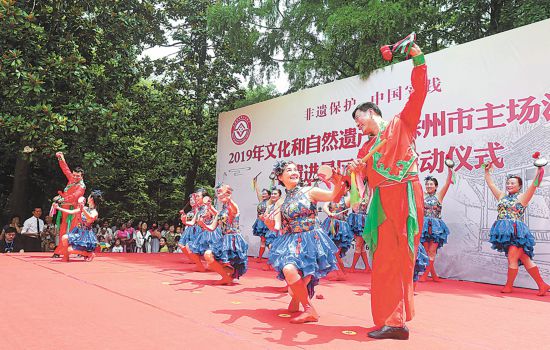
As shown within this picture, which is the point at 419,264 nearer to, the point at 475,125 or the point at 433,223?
the point at 433,223

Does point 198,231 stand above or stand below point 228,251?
above

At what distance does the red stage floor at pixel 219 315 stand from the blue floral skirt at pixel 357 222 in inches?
55.1

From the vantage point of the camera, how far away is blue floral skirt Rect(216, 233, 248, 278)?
5.01 m

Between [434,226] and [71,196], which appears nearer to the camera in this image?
[434,226]

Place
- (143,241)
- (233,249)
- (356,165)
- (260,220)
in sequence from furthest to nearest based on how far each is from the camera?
1. (143,241)
2. (260,220)
3. (233,249)
4. (356,165)

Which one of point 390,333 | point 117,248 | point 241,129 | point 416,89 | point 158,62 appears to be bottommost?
point 117,248

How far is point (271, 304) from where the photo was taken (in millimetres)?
4027

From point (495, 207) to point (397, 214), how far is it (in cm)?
375

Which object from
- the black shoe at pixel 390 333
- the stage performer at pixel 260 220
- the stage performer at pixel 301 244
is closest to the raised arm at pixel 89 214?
the stage performer at pixel 260 220

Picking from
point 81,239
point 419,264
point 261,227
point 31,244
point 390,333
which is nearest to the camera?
point 390,333

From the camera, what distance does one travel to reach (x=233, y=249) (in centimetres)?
502

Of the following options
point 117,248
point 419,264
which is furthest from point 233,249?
point 117,248

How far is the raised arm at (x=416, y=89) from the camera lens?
9.54 feet

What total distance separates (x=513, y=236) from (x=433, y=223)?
3.49 ft
